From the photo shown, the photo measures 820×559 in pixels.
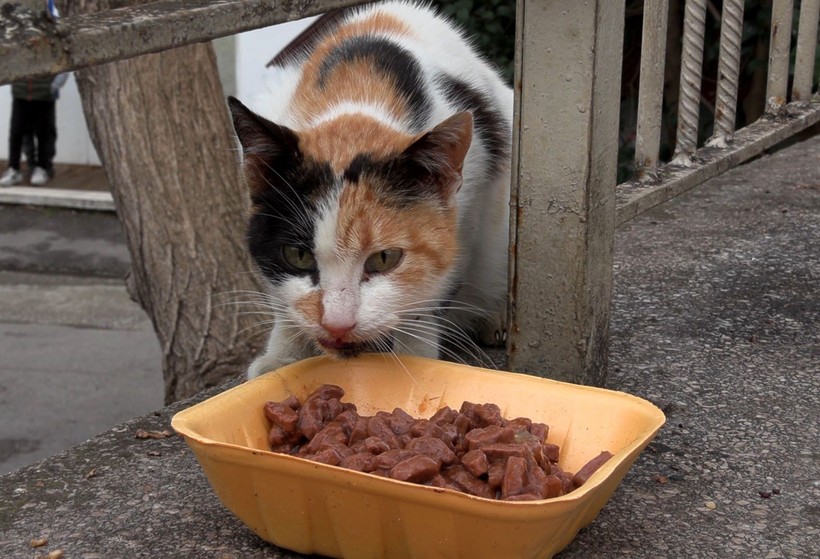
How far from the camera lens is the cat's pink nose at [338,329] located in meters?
2.10

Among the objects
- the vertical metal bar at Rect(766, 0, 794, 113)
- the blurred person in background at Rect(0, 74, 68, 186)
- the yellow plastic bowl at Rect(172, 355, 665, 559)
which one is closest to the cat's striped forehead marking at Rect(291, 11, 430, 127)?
the yellow plastic bowl at Rect(172, 355, 665, 559)

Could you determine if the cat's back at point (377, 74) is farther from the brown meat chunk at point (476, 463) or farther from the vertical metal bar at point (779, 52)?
the vertical metal bar at point (779, 52)

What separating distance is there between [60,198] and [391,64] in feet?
28.3

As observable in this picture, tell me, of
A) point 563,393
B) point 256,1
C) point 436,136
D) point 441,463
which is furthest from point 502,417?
point 256,1

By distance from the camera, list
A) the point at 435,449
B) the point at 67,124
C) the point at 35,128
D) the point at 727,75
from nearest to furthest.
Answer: the point at 435,449 < the point at 727,75 < the point at 35,128 < the point at 67,124

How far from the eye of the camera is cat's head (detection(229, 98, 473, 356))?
215 cm

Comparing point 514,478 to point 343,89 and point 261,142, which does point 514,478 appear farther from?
point 343,89

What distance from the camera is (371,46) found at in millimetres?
2590

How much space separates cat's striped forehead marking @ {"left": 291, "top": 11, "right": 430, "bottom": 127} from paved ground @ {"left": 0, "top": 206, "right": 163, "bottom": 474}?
3485 millimetres

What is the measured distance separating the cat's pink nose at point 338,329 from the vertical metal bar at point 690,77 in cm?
123

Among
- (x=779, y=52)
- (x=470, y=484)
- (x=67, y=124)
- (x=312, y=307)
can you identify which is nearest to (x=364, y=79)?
(x=312, y=307)

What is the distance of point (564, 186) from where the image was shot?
222 centimetres

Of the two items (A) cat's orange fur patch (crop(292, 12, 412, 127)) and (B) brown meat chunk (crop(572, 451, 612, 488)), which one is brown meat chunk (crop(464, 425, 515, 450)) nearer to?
(B) brown meat chunk (crop(572, 451, 612, 488))

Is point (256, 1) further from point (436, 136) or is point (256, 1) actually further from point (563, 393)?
point (563, 393)
